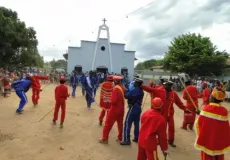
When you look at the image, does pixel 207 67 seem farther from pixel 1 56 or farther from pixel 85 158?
pixel 85 158

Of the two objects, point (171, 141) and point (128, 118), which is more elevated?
point (128, 118)

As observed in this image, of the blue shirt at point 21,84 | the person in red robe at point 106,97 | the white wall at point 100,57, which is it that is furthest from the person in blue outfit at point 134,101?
the white wall at point 100,57

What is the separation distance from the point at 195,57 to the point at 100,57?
581 inches

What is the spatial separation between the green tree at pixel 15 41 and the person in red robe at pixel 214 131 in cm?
2649

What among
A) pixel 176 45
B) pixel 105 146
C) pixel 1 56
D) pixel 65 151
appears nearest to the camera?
pixel 65 151

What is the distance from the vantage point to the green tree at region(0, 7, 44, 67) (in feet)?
93.3

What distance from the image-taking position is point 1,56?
29.5m

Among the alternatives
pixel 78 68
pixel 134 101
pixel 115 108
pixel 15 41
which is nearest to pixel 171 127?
pixel 134 101

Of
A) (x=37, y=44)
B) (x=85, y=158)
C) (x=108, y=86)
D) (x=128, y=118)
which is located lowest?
(x=85, y=158)

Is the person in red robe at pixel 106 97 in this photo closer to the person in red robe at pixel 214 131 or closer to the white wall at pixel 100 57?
the person in red robe at pixel 214 131

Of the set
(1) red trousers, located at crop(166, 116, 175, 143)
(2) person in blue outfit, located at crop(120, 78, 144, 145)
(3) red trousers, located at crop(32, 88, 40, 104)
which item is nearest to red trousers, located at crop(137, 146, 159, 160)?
(2) person in blue outfit, located at crop(120, 78, 144, 145)

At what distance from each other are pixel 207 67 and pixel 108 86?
895 inches

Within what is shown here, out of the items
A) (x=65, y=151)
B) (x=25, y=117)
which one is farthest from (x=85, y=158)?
(x=25, y=117)

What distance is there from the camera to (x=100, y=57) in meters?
40.7
